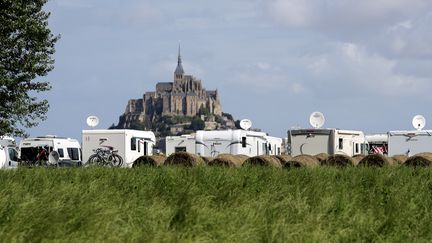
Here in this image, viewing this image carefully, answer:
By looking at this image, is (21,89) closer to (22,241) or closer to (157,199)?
(157,199)

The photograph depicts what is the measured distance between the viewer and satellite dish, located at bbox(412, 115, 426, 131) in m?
47.2

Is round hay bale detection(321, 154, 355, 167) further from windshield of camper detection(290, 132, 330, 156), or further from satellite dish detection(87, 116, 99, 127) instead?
satellite dish detection(87, 116, 99, 127)

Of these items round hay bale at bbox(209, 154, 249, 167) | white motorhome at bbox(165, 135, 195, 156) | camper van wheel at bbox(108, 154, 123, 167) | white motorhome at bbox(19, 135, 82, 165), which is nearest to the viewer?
round hay bale at bbox(209, 154, 249, 167)

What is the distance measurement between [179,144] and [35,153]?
32.9 feet

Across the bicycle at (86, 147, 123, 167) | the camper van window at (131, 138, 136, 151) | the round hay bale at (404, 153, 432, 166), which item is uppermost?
the camper van window at (131, 138, 136, 151)

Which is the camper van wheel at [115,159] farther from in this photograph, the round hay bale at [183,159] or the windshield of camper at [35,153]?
the round hay bale at [183,159]

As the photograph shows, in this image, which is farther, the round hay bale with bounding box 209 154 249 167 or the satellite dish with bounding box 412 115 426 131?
the satellite dish with bounding box 412 115 426 131

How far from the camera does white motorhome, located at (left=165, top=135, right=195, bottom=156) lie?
166ft

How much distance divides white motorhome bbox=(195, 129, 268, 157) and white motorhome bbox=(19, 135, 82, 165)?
6.49 meters

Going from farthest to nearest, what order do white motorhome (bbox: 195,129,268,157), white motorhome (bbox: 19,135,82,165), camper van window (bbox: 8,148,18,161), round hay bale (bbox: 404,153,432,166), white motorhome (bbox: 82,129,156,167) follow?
white motorhome (bbox: 195,129,268,157) → white motorhome (bbox: 82,129,156,167) → white motorhome (bbox: 19,135,82,165) → camper van window (bbox: 8,148,18,161) → round hay bale (bbox: 404,153,432,166)

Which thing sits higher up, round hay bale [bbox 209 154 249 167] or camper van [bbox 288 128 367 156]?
camper van [bbox 288 128 367 156]

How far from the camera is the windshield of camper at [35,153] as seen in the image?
43.2 meters

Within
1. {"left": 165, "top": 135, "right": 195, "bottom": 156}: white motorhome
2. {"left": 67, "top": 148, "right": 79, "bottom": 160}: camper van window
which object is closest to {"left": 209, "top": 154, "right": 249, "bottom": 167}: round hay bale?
{"left": 67, "top": 148, "right": 79, "bottom": 160}: camper van window

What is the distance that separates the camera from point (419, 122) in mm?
47469
